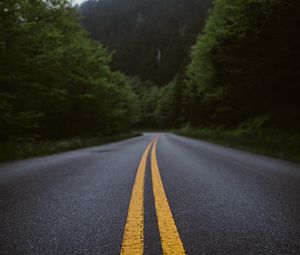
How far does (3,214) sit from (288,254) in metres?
2.74

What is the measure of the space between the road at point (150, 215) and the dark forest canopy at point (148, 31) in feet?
316

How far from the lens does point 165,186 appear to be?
4723 mm

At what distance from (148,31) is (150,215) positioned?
481 ft

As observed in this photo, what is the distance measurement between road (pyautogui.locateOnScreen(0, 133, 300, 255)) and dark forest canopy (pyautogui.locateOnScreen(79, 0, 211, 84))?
316 ft

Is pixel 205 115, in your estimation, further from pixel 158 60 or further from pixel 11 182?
pixel 158 60

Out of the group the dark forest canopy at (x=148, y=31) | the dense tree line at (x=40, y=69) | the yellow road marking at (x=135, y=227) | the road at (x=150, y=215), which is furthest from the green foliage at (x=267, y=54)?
the dark forest canopy at (x=148, y=31)

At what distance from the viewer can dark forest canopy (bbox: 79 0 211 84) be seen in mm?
118312

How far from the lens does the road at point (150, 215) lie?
2.23m

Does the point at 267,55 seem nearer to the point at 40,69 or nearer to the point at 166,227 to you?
the point at 40,69

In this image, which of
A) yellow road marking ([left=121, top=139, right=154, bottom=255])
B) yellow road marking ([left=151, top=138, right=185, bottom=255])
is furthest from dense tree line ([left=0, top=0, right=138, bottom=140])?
yellow road marking ([left=151, top=138, right=185, bottom=255])

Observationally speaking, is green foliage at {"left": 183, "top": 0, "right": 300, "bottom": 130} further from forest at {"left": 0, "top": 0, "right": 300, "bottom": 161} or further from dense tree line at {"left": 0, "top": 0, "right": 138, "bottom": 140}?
dense tree line at {"left": 0, "top": 0, "right": 138, "bottom": 140}

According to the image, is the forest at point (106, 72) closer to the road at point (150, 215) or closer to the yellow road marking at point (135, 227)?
the road at point (150, 215)

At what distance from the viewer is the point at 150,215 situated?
3010mm

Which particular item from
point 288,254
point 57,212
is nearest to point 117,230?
point 57,212
